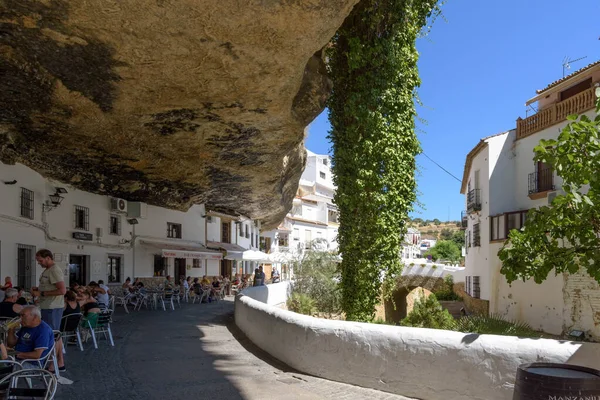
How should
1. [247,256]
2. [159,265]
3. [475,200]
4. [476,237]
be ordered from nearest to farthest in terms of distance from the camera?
[159,265]
[475,200]
[476,237]
[247,256]

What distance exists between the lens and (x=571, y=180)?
459 centimetres

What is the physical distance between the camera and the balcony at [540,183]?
21406 millimetres

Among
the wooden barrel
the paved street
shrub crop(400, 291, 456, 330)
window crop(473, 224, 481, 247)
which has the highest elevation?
window crop(473, 224, 481, 247)

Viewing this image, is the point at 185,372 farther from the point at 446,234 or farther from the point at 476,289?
the point at 446,234

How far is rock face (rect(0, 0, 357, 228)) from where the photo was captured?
7180 millimetres

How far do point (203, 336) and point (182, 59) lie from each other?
242 inches

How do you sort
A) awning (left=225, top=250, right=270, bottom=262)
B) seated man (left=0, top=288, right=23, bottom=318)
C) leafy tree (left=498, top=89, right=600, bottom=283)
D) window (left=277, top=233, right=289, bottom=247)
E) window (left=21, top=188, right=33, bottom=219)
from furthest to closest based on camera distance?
window (left=277, top=233, right=289, bottom=247)
awning (left=225, top=250, right=270, bottom=262)
window (left=21, top=188, right=33, bottom=219)
seated man (left=0, top=288, right=23, bottom=318)
leafy tree (left=498, top=89, right=600, bottom=283)

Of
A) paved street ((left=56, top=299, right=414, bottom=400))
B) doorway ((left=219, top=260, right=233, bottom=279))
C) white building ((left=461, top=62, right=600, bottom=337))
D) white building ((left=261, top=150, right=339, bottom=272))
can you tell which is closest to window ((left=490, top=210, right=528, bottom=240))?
white building ((left=461, top=62, right=600, bottom=337))

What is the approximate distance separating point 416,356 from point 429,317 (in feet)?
14.5

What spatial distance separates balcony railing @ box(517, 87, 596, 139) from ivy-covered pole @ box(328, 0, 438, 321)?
10.0 metres

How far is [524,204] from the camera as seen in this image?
2362 cm

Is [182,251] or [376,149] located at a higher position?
[376,149]

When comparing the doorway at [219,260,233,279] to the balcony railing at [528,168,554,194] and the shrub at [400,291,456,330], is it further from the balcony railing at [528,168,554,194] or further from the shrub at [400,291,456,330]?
the shrub at [400,291,456,330]

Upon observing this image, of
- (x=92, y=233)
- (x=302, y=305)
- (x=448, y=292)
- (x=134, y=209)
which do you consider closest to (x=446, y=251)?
(x=448, y=292)
